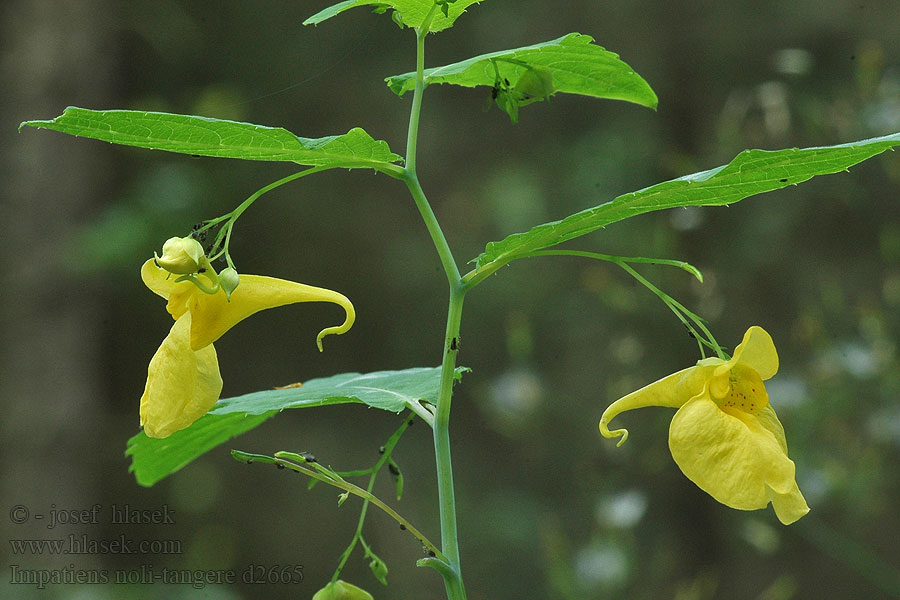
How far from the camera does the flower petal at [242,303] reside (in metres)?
0.39

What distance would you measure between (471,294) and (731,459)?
150cm

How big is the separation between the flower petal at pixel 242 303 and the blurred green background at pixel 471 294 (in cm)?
89

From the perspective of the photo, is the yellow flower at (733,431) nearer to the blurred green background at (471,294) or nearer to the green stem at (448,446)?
the green stem at (448,446)

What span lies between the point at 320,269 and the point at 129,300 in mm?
415

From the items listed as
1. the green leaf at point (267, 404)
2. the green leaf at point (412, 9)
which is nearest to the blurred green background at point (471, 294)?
the green leaf at point (267, 404)

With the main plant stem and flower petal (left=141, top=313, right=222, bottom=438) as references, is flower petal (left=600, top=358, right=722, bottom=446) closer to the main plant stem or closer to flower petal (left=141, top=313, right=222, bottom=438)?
the main plant stem

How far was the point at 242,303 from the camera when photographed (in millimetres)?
403

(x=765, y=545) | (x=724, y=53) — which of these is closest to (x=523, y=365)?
(x=765, y=545)

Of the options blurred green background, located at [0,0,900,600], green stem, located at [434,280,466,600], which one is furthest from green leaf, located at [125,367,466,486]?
blurred green background, located at [0,0,900,600]

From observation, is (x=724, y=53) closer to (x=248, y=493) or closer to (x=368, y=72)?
(x=368, y=72)

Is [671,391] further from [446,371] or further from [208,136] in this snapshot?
[208,136]

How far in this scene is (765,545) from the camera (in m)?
1.20

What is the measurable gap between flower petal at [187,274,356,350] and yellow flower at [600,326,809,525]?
145 millimetres

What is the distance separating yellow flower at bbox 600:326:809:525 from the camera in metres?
0.37
